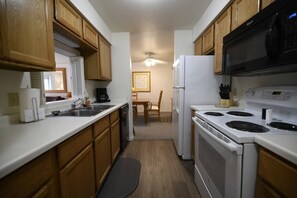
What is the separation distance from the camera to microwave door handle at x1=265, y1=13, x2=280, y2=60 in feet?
2.75

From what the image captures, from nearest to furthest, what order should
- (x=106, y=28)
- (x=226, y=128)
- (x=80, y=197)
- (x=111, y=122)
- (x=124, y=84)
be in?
1. (x=226, y=128)
2. (x=80, y=197)
3. (x=111, y=122)
4. (x=106, y=28)
5. (x=124, y=84)

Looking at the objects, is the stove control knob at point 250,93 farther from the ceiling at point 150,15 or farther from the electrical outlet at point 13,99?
the electrical outlet at point 13,99

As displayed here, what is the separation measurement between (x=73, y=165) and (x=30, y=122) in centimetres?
55

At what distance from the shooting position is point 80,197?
42.5 inches

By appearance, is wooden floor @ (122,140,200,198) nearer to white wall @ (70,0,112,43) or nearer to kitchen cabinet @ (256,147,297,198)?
kitchen cabinet @ (256,147,297,198)

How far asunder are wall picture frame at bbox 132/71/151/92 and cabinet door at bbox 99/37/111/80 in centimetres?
350

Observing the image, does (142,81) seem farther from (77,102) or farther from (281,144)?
(281,144)

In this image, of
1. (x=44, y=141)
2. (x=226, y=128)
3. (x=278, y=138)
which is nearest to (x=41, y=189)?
(x=44, y=141)

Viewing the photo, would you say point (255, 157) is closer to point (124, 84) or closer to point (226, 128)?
point (226, 128)

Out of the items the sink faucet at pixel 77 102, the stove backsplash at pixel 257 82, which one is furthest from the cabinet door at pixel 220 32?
the sink faucet at pixel 77 102

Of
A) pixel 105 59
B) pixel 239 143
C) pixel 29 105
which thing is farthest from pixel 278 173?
pixel 105 59

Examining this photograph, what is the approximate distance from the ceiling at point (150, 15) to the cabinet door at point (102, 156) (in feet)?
5.74

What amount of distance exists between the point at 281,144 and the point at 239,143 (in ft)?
0.60

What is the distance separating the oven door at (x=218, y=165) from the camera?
0.83m
